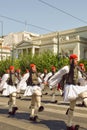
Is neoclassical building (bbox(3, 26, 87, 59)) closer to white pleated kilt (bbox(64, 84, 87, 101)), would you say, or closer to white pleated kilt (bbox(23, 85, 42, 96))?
white pleated kilt (bbox(23, 85, 42, 96))

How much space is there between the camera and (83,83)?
9.09m

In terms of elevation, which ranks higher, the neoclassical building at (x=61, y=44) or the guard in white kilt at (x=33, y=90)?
the neoclassical building at (x=61, y=44)

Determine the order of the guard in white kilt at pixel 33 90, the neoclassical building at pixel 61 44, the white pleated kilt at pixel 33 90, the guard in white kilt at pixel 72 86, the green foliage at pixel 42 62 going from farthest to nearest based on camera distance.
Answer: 1. the neoclassical building at pixel 61 44
2. the green foliage at pixel 42 62
3. the white pleated kilt at pixel 33 90
4. the guard in white kilt at pixel 33 90
5. the guard in white kilt at pixel 72 86

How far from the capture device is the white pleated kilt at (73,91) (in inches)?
327

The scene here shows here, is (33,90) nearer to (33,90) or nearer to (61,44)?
(33,90)

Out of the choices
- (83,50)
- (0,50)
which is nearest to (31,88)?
(83,50)

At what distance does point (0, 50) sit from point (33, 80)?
81.0 metres

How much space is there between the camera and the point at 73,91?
27.4ft

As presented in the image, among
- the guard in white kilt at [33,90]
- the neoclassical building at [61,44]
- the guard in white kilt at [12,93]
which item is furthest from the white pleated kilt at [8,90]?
the neoclassical building at [61,44]

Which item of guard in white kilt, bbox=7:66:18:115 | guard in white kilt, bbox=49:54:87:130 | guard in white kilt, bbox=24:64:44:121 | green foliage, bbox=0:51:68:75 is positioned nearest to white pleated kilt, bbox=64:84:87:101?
guard in white kilt, bbox=49:54:87:130

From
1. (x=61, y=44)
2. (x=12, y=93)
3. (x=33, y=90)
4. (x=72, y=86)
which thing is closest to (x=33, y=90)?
(x=33, y=90)

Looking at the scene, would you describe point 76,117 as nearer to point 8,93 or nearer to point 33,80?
point 33,80

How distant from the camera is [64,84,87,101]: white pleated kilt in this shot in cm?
830

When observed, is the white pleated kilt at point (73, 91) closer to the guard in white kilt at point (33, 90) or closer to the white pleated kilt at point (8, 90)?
the guard in white kilt at point (33, 90)
